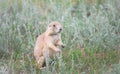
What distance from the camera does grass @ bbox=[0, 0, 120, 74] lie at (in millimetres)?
6371

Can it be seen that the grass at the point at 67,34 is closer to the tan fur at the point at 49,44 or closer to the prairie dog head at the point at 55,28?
the tan fur at the point at 49,44

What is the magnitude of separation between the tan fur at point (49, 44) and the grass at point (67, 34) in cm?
15

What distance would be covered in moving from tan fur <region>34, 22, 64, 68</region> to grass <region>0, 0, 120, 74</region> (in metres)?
0.15

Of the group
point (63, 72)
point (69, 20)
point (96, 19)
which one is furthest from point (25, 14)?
point (63, 72)

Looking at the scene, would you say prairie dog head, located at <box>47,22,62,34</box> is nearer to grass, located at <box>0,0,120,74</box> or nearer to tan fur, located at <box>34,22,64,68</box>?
tan fur, located at <box>34,22,64,68</box>

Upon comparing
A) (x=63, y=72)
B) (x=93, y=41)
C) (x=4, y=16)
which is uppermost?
(x=4, y=16)

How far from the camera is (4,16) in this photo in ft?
27.9

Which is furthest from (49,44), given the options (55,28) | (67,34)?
(67,34)

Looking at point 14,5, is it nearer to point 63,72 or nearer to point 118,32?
point 118,32

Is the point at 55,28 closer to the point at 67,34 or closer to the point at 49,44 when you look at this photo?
the point at 49,44

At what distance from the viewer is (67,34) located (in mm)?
7871

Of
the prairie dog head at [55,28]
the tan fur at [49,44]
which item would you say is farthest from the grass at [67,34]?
the prairie dog head at [55,28]

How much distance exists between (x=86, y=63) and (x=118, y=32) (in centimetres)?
152

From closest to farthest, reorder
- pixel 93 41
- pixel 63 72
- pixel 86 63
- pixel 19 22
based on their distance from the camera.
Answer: pixel 63 72 < pixel 86 63 < pixel 93 41 < pixel 19 22
